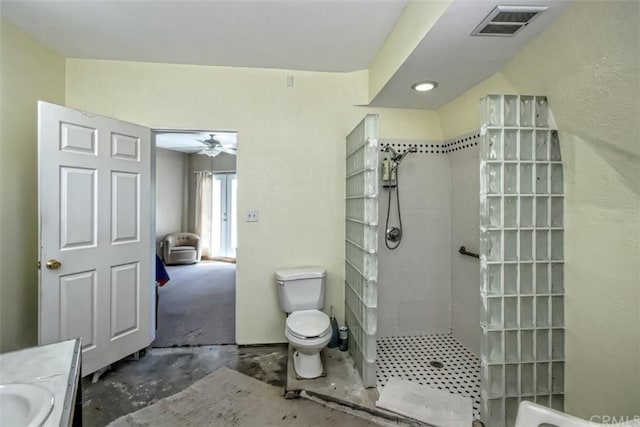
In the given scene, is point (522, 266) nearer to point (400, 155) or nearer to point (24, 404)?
point (400, 155)

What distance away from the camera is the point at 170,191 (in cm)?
611

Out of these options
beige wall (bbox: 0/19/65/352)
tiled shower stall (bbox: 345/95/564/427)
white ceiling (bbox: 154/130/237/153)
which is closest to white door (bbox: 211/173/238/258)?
white ceiling (bbox: 154/130/237/153)

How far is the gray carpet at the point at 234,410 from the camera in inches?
67.4

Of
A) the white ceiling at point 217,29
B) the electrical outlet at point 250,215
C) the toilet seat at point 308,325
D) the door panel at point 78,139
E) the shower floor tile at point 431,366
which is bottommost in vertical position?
the shower floor tile at point 431,366

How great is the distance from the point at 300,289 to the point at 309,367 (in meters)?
0.59

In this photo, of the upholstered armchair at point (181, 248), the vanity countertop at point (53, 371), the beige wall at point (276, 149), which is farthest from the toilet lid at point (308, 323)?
the upholstered armchair at point (181, 248)

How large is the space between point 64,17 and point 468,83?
2795 millimetres

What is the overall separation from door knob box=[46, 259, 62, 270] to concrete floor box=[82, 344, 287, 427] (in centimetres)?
87

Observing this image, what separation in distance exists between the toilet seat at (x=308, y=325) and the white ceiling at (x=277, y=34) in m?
1.84

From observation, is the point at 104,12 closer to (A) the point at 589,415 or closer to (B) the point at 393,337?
(B) the point at 393,337

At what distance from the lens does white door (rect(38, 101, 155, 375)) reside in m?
1.89

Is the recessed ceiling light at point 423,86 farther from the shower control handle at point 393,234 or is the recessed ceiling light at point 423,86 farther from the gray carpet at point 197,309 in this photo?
the gray carpet at point 197,309

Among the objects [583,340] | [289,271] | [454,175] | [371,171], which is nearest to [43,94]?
[289,271]

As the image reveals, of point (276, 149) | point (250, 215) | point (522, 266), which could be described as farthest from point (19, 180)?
point (522, 266)
